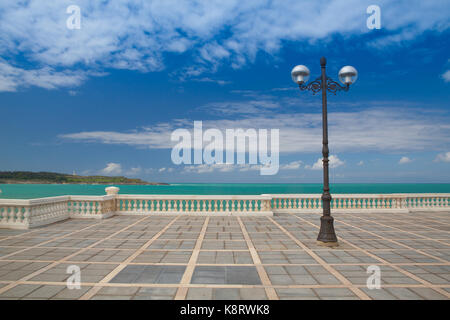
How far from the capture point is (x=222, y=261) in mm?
6043

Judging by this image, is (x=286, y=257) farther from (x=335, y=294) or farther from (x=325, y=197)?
(x=325, y=197)

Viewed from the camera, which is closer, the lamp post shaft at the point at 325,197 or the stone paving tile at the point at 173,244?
the stone paving tile at the point at 173,244

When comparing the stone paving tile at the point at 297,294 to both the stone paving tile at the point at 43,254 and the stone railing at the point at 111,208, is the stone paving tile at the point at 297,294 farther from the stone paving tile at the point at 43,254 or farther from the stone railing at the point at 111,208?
the stone railing at the point at 111,208

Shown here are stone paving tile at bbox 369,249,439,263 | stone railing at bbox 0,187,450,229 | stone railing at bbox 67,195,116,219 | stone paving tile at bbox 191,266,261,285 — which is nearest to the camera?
stone paving tile at bbox 191,266,261,285

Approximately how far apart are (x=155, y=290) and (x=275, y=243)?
167 inches

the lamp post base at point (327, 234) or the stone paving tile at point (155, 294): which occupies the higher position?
the lamp post base at point (327, 234)

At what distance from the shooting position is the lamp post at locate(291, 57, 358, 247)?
754cm

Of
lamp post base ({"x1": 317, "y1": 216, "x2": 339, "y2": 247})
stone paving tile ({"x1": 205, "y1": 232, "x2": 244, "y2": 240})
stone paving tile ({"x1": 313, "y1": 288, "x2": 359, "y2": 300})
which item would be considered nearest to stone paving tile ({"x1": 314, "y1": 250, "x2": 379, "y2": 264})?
lamp post base ({"x1": 317, "y1": 216, "x2": 339, "y2": 247})

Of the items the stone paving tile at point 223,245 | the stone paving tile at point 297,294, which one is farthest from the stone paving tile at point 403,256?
the stone paving tile at point 223,245

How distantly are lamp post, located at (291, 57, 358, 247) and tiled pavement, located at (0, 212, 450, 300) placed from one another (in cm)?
50

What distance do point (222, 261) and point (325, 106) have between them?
5.46m

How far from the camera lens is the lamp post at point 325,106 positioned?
7.54 meters

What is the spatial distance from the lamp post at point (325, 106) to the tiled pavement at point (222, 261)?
0.50m

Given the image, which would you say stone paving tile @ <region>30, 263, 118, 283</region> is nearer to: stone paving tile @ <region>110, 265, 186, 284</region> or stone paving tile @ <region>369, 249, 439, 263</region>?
stone paving tile @ <region>110, 265, 186, 284</region>
